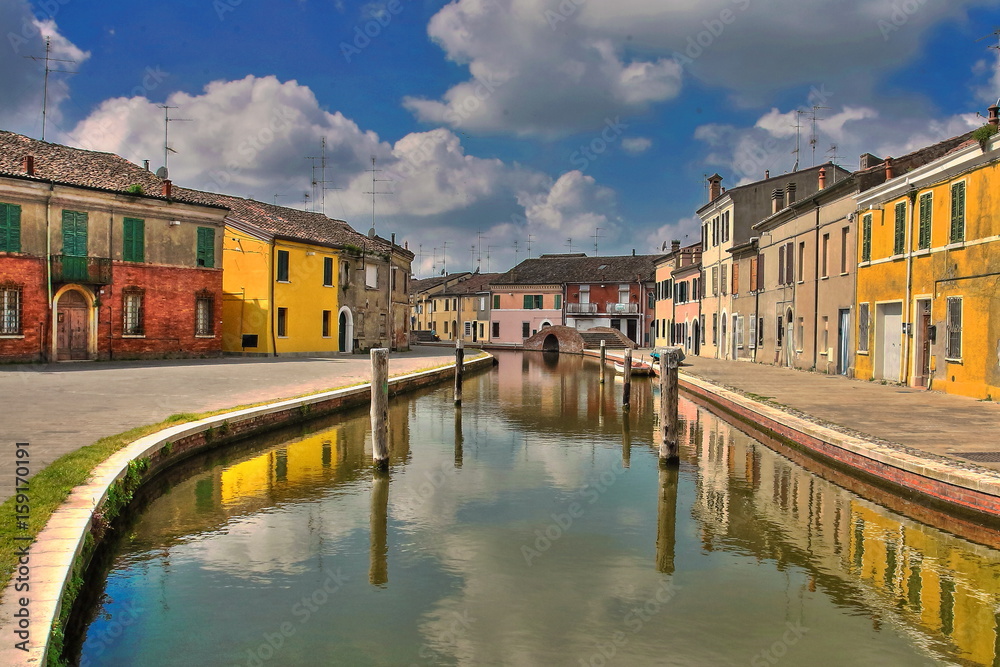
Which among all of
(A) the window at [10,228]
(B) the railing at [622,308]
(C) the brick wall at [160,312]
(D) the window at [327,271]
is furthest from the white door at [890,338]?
(B) the railing at [622,308]

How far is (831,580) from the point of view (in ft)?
23.9

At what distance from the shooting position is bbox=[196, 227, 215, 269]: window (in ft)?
103

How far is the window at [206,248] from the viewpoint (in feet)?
103

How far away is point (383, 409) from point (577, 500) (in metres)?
3.48

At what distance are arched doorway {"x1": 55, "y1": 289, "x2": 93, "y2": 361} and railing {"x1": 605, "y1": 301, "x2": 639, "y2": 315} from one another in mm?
46944

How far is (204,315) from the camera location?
105 ft

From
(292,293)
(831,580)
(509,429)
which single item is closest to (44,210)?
(292,293)

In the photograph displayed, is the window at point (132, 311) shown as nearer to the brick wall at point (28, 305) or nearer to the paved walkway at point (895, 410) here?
the brick wall at point (28, 305)

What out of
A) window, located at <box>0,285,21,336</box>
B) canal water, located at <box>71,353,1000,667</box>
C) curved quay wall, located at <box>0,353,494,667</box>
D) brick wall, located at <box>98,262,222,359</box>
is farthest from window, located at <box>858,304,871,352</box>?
window, located at <box>0,285,21,336</box>

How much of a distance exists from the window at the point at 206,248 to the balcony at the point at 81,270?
4.05 metres

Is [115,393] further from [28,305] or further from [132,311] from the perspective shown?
[132,311]

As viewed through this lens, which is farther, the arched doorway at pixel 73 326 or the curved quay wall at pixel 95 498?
the arched doorway at pixel 73 326

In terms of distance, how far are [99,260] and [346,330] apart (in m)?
15.6

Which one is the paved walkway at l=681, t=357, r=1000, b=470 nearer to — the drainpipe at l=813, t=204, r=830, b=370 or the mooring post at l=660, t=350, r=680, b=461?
the mooring post at l=660, t=350, r=680, b=461
